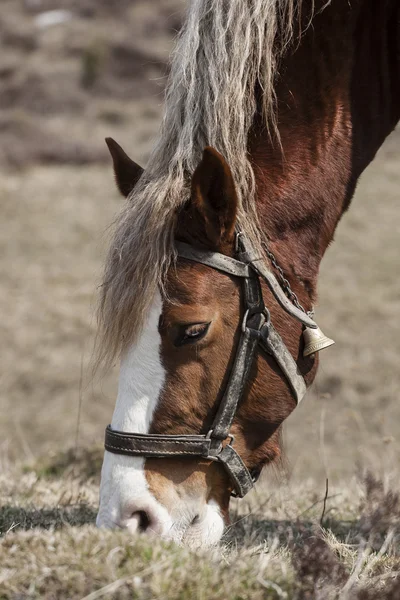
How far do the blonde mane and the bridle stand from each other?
0.09 metres

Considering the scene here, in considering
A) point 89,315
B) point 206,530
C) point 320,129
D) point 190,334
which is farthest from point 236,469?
point 89,315

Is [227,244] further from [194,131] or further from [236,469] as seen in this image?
[236,469]

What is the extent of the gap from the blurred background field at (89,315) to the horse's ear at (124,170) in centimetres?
18

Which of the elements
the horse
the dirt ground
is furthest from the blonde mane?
the dirt ground

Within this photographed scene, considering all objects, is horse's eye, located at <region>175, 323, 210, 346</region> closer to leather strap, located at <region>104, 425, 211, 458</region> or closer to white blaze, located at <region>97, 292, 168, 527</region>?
white blaze, located at <region>97, 292, 168, 527</region>

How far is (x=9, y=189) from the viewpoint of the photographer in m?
16.7

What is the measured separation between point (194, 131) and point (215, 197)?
11.6 inches

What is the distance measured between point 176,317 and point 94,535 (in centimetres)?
78

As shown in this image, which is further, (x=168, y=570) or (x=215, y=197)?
(x=215, y=197)

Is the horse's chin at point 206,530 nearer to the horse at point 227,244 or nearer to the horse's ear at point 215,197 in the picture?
the horse at point 227,244

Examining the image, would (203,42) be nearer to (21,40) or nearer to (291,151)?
(291,151)

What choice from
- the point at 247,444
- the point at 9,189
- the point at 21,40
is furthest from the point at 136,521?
the point at 21,40

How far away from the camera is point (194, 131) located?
2.92m

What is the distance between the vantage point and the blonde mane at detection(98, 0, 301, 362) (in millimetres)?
2789
